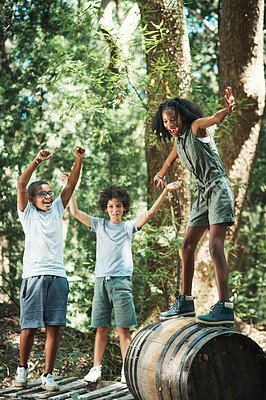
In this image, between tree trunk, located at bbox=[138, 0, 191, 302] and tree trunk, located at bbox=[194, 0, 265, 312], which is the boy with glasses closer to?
tree trunk, located at bbox=[138, 0, 191, 302]

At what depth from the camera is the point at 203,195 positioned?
3500 millimetres

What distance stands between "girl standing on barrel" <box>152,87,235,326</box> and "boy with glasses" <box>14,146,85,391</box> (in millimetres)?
880

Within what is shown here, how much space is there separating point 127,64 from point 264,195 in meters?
6.20

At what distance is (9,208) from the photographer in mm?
6969

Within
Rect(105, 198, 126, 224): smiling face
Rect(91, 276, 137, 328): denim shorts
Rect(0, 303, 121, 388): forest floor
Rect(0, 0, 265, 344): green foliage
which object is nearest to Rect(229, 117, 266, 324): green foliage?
Rect(0, 0, 265, 344): green foliage

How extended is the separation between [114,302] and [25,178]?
4.26ft

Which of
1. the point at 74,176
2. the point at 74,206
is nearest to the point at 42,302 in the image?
the point at 74,206

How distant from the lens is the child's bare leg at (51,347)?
378cm

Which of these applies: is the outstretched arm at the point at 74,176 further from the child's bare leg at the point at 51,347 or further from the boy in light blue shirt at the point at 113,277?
the child's bare leg at the point at 51,347

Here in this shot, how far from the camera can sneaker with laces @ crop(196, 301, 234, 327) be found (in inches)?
125

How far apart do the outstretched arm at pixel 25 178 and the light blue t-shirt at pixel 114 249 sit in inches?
31.2

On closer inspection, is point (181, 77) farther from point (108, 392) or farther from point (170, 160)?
point (108, 392)

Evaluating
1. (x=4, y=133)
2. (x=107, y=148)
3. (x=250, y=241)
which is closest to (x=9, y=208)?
(x=4, y=133)

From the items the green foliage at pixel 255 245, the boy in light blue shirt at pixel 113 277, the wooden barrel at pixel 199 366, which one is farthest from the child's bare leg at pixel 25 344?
the green foliage at pixel 255 245
